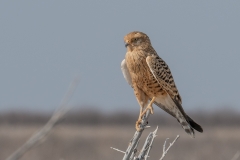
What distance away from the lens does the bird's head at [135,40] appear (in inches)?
268

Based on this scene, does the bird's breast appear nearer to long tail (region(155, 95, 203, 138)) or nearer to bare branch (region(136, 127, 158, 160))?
long tail (region(155, 95, 203, 138))

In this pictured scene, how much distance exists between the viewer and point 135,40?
22.5ft

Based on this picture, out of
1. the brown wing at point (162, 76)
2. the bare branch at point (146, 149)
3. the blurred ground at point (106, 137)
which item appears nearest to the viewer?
the bare branch at point (146, 149)

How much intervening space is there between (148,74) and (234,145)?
20892 millimetres

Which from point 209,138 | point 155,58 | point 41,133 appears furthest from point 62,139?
point 41,133

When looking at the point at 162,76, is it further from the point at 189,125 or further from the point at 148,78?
the point at 189,125

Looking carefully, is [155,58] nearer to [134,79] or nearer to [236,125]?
[134,79]

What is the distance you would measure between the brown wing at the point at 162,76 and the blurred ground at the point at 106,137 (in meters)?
14.4

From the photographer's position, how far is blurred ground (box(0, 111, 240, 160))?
24875 mm

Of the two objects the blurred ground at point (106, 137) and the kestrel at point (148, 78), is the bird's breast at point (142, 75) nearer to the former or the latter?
the kestrel at point (148, 78)

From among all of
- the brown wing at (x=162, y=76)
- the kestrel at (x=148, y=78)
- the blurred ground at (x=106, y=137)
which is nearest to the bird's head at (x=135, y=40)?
the kestrel at (x=148, y=78)

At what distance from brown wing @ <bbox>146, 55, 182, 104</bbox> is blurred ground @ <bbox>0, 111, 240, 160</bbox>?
14387mm

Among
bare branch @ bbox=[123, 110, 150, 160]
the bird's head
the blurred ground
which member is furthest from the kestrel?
the blurred ground

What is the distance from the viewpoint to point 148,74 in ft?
22.8
